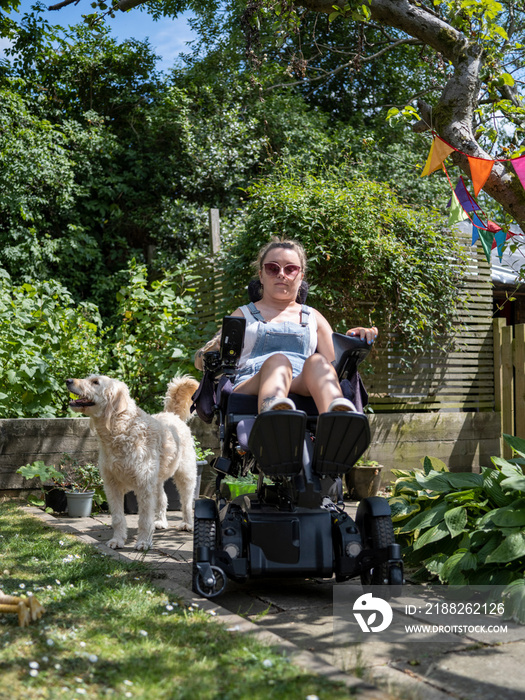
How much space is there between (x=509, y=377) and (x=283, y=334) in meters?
4.75

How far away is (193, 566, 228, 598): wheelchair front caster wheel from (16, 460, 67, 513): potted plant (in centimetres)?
291

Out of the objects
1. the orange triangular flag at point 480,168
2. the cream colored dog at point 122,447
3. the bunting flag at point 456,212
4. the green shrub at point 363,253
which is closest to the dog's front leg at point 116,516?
the cream colored dog at point 122,447

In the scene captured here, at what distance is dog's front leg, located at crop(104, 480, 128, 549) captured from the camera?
4129 mm

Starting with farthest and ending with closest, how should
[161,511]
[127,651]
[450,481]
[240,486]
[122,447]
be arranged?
[161,511] < [240,486] < [122,447] < [450,481] < [127,651]

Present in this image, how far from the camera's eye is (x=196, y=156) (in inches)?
493

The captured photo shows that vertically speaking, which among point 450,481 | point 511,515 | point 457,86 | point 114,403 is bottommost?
point 511,515

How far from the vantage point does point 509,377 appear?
748 centimetres

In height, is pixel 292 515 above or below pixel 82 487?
above

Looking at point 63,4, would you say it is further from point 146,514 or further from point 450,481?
point 450,481

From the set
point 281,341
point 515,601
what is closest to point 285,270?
point 281,341

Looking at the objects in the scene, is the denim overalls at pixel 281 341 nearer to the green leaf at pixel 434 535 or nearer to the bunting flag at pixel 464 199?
the green leaf at pixel 434 535

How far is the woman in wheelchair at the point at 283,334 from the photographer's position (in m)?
3.12

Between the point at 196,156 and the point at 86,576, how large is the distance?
10.6m

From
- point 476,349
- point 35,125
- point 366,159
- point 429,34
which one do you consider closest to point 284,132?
point 366,159
